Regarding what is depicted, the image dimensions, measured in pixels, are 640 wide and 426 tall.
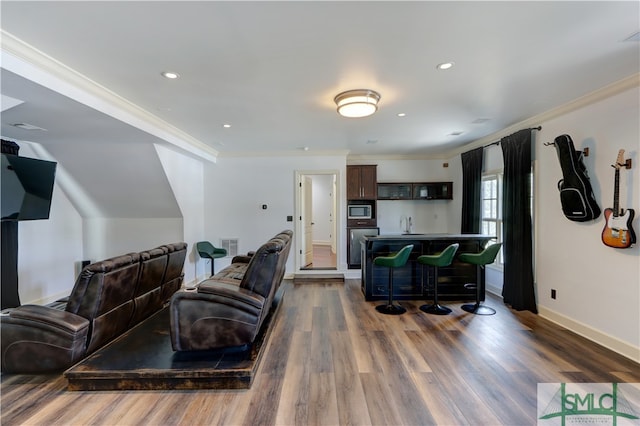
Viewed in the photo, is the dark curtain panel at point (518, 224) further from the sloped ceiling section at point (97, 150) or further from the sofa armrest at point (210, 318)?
the sloped ceiling section at point (97, 150)

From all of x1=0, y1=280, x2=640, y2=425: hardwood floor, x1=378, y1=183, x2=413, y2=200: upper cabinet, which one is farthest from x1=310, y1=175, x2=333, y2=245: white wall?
x1=0, y1=280, x2=640, y2=425: hardwood floor

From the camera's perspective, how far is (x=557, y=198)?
3561 mm

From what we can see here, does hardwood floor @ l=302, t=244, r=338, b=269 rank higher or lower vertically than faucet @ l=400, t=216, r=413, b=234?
lower

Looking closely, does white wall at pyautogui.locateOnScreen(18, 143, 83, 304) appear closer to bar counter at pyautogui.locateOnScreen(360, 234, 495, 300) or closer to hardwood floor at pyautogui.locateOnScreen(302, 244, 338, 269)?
hardwood floor at pyautogui.locateOnScreen(302, 244, 338, 269)

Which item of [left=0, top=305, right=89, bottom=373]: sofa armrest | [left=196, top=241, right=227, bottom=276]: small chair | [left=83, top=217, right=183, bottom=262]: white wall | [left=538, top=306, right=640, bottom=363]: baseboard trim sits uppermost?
[left=83, top=217, right=183, bottom=262]: white wall

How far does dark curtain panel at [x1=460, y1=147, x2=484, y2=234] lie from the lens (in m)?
5.14

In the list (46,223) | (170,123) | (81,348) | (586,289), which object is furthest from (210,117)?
(586,289)

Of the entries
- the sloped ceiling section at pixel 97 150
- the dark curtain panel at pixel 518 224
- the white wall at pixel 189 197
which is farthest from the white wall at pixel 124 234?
the dark curtain panel at pixel 518 224

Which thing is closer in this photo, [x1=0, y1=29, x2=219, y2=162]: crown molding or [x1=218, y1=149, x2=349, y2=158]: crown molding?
[x1=0, y1=29, x2=219, y2=162]: crown molding

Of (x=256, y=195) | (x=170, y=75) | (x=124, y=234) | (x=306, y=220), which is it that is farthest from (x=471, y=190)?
(x=124, y=234)

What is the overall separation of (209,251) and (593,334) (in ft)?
18.8

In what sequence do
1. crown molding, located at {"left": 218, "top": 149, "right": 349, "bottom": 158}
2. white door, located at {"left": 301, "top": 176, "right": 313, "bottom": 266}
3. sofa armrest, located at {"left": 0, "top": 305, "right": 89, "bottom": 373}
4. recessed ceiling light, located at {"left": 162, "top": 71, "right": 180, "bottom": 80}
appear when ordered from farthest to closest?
white door, located at {"left": 301, "top": 176, "right": 313, "bottom": 266}
crown molding, located at {"left": 218, "top": 149, "right": 349, "bottom": 158}
recessed ceiling light, located at {"left": 162, "top": 71, "right": 180, "bottom": 80}
sofa armrest, located at {"left": 0, "top": 305, "right": 89, "bottom": 373}

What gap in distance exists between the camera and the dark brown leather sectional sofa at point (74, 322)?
7.73ft

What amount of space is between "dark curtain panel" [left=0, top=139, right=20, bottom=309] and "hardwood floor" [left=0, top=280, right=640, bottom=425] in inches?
80.0
